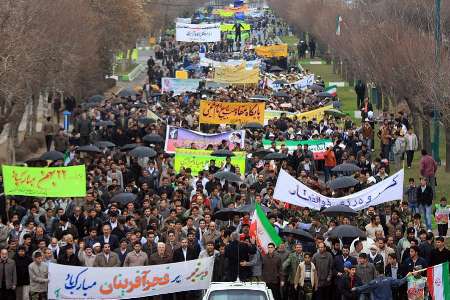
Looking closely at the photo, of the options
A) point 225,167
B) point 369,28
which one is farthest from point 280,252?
point 369,28

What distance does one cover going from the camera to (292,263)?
23125mm

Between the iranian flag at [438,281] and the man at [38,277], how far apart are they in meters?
5.86

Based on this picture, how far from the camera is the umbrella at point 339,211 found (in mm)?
26359

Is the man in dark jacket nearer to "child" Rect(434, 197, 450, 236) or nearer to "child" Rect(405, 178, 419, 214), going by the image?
"child" Rect(434, 197, 450, 236)

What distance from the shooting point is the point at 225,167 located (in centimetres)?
3319

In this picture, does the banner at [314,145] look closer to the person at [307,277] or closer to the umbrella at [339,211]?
the umbrella at [339,211]

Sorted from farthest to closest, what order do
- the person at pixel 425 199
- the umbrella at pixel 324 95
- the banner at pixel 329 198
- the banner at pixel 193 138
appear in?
1. the umbrella at pixel 324 95
2. the banner at pixel 193 138
3. the person at pixel 425 199
4. the banner at pixel 329 198

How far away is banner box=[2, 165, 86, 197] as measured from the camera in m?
28.4

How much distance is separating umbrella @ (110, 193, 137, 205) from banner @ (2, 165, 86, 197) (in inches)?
26.1

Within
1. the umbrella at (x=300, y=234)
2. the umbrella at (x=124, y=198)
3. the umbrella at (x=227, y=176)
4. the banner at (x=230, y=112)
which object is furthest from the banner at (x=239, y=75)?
the umbrella at (x=300, y=234)

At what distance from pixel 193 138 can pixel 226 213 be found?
12981 millimetres

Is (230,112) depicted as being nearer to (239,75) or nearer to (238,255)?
(239,75)

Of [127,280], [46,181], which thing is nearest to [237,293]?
[127,280]

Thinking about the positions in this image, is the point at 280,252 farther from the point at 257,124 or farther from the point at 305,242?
the point at 257,124
